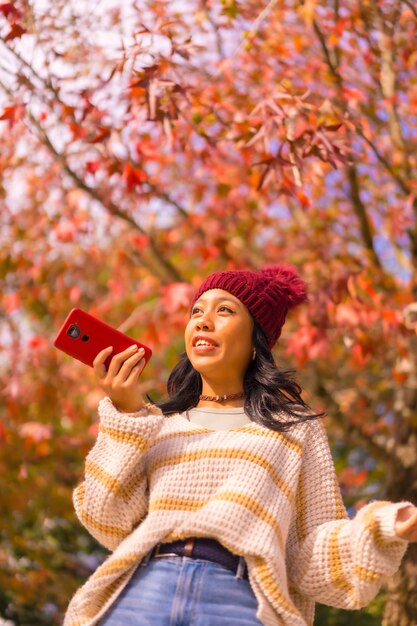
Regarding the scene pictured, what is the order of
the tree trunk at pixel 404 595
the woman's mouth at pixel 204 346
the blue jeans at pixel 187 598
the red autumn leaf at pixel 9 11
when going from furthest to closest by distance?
the tree trunk at pixel 404 595, the red autumn leaf at pixel 9 11, the woman's mouth at pixel 204 346, the blue jeans at pixel 187 598

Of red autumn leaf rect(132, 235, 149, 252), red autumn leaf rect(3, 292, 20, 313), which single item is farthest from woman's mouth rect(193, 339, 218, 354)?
red autumn leaf rect(3, 292, 20, 313)

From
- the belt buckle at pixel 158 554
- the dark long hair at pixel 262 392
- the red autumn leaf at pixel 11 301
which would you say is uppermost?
the dark long hair at pixel 262 392

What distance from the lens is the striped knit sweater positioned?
7.16 ft

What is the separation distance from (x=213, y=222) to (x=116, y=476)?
4.47 meters

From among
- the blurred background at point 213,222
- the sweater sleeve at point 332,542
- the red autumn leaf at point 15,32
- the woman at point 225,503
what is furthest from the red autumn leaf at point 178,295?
the sweater sleeve at point 332,542

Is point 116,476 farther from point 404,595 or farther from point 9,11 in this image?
point 404,595

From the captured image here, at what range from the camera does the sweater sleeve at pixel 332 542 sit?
219 centimetres

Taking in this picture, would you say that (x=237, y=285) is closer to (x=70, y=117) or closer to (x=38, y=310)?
(x=70, y=117)

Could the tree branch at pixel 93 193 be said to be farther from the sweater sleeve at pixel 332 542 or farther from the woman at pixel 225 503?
the sweater sleeve at pixel 332 542

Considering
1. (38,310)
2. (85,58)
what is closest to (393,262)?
(38,310)

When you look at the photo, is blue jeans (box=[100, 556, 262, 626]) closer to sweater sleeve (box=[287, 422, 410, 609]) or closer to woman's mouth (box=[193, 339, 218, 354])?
sweater sleeve (box=[287, 422, 410, 609])

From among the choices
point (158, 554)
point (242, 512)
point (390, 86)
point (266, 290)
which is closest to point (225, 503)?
point (242, 512)

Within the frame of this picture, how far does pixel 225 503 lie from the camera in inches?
86.7

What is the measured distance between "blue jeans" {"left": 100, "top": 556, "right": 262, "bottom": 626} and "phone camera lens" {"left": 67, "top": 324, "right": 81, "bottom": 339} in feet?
2.08
